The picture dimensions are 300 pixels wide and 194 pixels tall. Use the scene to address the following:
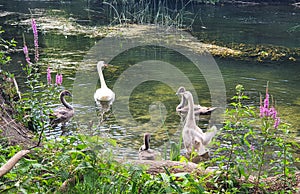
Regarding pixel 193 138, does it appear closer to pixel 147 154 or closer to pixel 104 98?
pixel 147 154

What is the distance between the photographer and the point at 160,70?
11523 mm

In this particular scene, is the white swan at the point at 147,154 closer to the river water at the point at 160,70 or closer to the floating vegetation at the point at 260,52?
the river water at the point at 160,70

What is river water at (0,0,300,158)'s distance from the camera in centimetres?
755

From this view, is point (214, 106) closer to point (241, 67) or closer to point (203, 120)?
point (203, 120)

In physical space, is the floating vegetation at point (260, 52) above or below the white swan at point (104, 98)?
above

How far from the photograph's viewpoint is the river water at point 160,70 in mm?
7555

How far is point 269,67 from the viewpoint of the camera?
1216cm

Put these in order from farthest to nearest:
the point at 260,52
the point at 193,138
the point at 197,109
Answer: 1. the point at 260,52
2. the point at 197,109
3. the point at 193,138

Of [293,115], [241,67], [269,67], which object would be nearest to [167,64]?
[241,67]

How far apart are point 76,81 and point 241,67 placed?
15.6 ft

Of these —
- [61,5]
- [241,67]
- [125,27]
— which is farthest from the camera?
[61,5]

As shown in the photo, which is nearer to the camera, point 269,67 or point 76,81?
point 76,81

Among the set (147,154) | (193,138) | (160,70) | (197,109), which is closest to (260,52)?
(160,70)

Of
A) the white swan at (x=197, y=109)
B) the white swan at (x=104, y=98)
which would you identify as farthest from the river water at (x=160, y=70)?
the white swan at (x=104, y=98)
